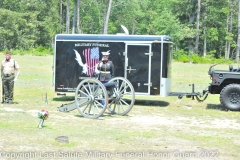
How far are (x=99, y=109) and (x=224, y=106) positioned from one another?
417 centimetres

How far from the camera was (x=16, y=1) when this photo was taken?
65250mm

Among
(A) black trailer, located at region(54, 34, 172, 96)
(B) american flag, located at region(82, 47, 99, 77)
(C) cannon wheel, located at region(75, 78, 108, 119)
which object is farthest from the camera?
(B) american flag, located at region(82, 47, 99, 77)

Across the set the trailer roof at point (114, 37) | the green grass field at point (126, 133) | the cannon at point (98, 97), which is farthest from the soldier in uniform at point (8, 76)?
the cannon at point (98, 97)

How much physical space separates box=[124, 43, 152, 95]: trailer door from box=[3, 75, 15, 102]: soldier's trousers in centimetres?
367

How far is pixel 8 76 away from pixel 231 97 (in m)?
6.98

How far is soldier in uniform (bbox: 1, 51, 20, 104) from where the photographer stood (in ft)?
48.6

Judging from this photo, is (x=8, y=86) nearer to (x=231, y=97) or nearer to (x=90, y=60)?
(x=90, y=60)

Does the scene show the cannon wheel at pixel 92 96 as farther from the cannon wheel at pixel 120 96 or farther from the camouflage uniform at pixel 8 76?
the camouflage uniform at pixel 8 76

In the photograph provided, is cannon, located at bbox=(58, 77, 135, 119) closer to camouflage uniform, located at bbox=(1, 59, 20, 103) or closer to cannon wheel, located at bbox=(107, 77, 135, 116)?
cannon wheel, located at bbox=(107, 77, 135, 116)

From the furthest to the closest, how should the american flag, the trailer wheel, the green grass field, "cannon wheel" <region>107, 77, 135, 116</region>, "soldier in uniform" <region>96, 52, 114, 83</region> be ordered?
1. the american flag
2. the trailer wheel
3. "soldier in uniform" <region>96, 52, 114, 83</region>
4. "cannon wheel" <region>107, 77, 135, 116</region>
5. the green grass field

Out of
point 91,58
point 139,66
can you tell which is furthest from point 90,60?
point 139,66

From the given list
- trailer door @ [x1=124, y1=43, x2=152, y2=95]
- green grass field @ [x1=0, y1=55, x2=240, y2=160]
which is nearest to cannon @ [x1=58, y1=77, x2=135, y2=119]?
green grass field @ [x1=0, y1=55, x2=240, y2=160]

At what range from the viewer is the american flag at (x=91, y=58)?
15.7m

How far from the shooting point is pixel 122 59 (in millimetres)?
15539
